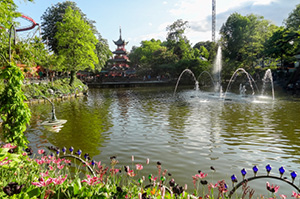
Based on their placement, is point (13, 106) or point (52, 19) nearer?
point (13, 106)

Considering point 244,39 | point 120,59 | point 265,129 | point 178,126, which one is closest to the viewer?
point 265,129

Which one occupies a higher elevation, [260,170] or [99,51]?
[99,51]

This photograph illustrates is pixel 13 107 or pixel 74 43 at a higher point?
pixel 74 43

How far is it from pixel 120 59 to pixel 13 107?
236 ft

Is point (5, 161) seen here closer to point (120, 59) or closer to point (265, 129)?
point (265, 129)

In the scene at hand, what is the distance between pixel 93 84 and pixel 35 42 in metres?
58.8

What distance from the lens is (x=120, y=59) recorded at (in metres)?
75.6

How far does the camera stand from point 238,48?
5366 centimetres

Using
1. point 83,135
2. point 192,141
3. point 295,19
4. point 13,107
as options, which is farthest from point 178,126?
point 295,19

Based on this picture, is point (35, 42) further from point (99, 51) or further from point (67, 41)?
point (99, 51)

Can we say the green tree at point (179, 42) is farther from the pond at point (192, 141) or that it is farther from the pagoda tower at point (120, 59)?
the pond at point (192, 141)

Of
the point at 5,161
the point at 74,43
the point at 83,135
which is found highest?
the point at 74,43

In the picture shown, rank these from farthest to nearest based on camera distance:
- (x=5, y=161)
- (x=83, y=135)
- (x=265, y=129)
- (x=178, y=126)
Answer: (x=178, y=126) → (x=265, y=129) → (x=83, y=135) → (x=5, y=161)

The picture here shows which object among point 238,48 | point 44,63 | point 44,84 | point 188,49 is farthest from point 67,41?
point 188,49
